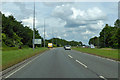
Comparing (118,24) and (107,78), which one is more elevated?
(118,24)

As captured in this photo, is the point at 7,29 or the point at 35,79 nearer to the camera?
the point at 35,79

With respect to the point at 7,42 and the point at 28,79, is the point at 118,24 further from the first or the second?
the point at 28,79

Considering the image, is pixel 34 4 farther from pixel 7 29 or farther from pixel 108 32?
pixel 108 32

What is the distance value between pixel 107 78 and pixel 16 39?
68412 millimetres

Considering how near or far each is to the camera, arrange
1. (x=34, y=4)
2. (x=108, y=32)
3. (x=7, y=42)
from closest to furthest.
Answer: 1. (x=34, y=4)
2. (x=7, y=42)
3. (x=108, y=32)

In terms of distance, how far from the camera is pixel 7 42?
201 ft

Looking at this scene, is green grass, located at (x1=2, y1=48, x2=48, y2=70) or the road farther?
green grass, located at (x1=2, y1=48, x2=48, y2=70)

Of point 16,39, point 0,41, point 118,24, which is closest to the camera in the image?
point 0,41

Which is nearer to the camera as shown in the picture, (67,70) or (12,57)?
(67,70)

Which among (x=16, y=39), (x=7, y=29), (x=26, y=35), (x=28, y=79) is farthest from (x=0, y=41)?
(x=28, y=79)

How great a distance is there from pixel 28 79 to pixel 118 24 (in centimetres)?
8021

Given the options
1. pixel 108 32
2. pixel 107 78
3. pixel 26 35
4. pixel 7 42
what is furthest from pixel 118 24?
pixel 107 78

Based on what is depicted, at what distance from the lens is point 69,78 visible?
8219mm

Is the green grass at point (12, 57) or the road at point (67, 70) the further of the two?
the green grass at point (12, 57)
